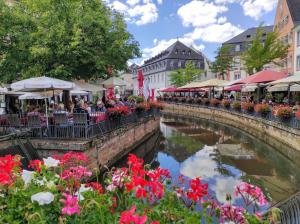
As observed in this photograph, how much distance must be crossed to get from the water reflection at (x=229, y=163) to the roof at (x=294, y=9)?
71.5ft

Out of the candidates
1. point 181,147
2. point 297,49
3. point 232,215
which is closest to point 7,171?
point 232,215

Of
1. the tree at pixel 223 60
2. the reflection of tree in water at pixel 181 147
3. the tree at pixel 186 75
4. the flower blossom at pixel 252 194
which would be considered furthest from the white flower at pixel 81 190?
the tree at pixel 186 75

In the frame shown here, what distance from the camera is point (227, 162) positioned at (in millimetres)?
13016

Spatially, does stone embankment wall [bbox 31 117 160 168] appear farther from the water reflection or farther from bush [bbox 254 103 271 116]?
bush [bbox 254 103 271 116]

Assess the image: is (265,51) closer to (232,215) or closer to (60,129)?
(60,129)

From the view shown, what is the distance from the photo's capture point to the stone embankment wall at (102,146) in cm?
984

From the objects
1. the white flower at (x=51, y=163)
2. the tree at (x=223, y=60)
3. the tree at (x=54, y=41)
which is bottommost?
the white flower at (x=51, y=163)

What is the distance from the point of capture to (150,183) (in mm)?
2477

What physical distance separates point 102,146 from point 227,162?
5.72 meters

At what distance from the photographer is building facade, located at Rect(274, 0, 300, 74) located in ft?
109

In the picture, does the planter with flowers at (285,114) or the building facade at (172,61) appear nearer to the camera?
the planter with flowers at (285,114)

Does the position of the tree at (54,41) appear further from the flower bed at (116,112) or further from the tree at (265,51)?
the tree at (265,51)

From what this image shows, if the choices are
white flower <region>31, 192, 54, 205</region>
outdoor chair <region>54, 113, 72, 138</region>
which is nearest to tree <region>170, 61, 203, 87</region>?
outdoor chair <region>54, 113, 72, 138</region>

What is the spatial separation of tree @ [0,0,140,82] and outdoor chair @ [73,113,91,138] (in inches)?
169
